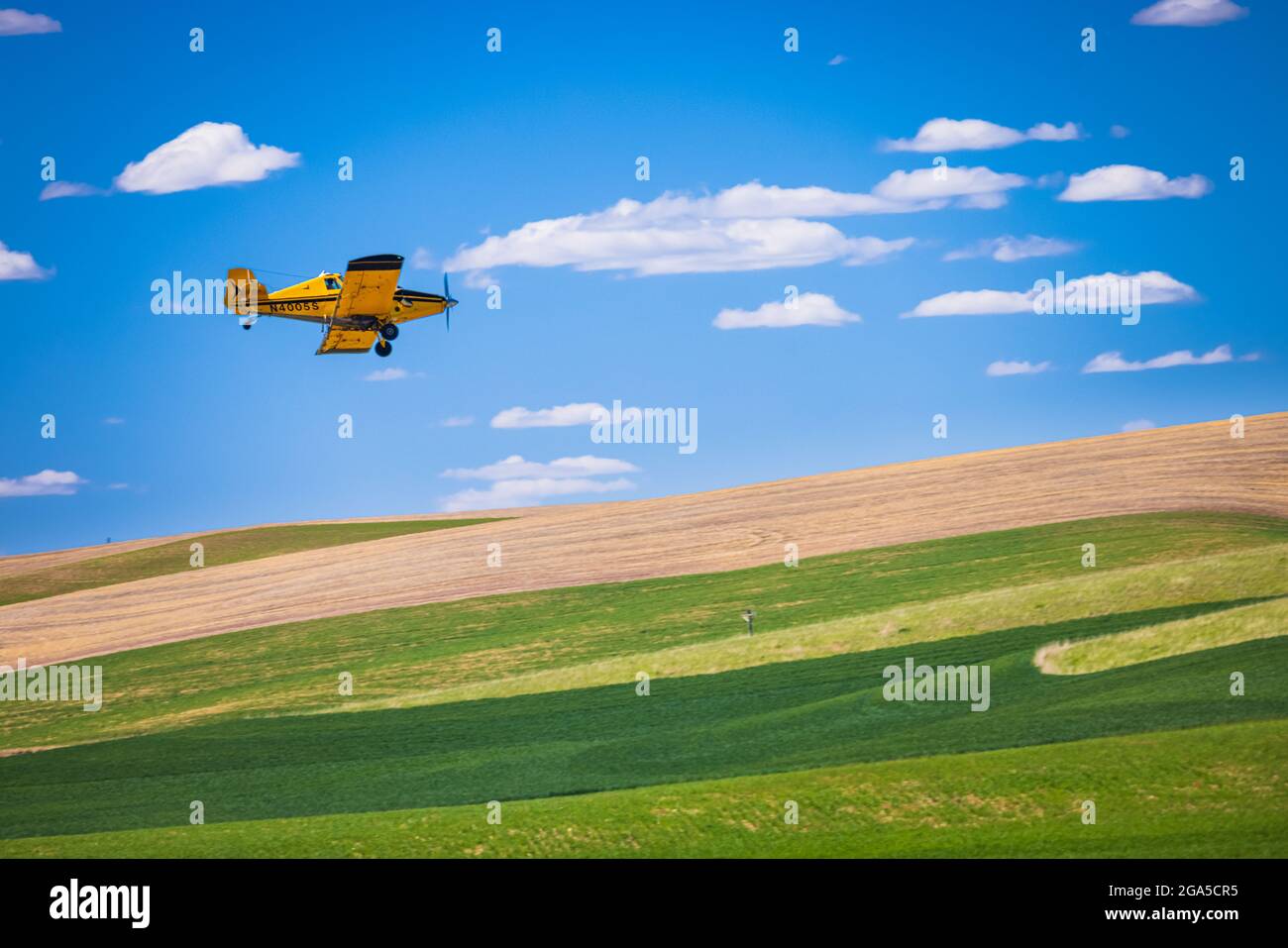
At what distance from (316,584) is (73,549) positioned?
1668 inches

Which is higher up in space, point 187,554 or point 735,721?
point 187,554

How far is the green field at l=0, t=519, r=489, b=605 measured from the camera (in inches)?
2975

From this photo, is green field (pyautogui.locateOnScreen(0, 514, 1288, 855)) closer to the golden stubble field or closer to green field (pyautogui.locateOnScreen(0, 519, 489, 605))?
the golden stubble field

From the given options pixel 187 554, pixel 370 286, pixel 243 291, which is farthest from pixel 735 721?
pixel 187 554

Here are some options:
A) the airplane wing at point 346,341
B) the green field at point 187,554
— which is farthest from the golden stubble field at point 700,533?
the airplane wing at point 346,341

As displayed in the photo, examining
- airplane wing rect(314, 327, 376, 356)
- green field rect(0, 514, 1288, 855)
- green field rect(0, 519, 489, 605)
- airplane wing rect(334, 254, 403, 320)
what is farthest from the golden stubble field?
airplane wing rect(334, 254, 403, 320)

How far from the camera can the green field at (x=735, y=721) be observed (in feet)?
79.1

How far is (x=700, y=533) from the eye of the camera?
6238cm

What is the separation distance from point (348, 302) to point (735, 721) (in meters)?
25.0

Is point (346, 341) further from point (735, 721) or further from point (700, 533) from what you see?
point (735, 721)

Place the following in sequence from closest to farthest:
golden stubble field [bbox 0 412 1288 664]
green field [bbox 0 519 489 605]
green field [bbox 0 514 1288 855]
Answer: green field [bbox 0 514 1288 855]
golden stubble field [bbox 0 412 1288 664]
green field [bbox 0 519 489 605]

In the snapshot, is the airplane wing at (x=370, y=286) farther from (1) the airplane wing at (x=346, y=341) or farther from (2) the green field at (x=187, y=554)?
(2) the green field at (x=187, y=554)
